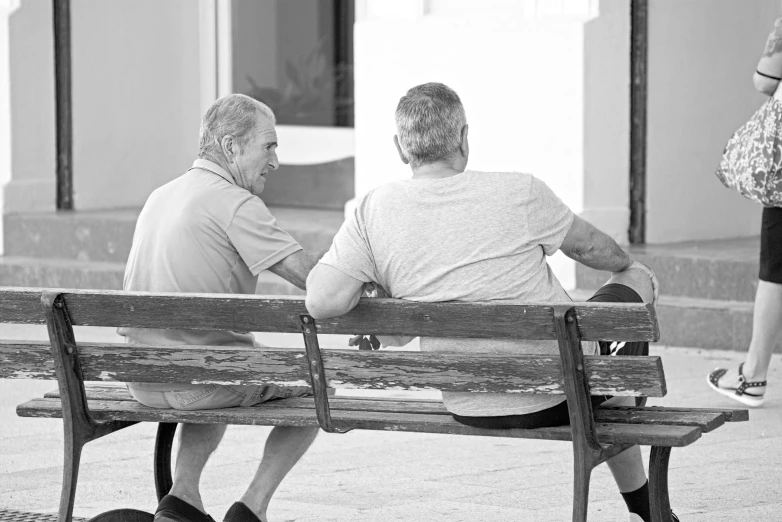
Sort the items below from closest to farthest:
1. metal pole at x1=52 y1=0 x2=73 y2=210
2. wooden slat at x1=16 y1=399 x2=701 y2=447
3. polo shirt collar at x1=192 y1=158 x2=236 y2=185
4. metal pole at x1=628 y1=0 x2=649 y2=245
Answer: wooden slat at x1=16 y1=399 x2=701 y2=447
polo shirt collar at x1=192 y1=158 x2=236 y2=185
metal pole at x1=628 y1=0 x2=649 y2=245
metal pole at x1=52 y1=0 x2=73 y2=210

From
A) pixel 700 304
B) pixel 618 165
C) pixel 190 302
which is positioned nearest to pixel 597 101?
pixel 618 165

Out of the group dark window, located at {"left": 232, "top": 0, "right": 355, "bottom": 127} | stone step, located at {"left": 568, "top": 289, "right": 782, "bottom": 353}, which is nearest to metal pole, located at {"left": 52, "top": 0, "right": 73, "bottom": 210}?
dark window, located at {"left": 232, "top": 0, "right": 355, "bottom": 127}

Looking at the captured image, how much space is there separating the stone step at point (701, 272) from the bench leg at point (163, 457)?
4.22 meters

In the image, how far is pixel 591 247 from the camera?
417cm

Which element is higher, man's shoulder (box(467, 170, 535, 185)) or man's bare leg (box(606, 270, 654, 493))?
man's shoulder (box(467, 170, 535, 185))

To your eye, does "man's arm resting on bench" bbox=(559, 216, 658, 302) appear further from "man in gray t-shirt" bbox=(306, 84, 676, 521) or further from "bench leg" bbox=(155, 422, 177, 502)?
"bench leg" bbox=(155, 422, 177, 502)

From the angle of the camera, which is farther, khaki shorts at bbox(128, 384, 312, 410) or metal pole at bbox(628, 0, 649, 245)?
metal pole at bbox(628, 0, 649, 245)

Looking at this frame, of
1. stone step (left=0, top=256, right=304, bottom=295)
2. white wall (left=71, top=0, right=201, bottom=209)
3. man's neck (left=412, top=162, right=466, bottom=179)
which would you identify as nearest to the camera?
man's neck (left=412, top=162, right=466, bottom=179)

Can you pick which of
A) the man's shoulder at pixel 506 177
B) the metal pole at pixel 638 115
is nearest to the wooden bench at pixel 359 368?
the man's shoulder at pixel 506 177

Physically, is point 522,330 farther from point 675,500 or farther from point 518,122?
point 518,122

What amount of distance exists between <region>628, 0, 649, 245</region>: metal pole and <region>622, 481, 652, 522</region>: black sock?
4715 mm

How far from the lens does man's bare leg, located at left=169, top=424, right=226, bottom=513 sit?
435 cm

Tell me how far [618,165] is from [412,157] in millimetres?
4917

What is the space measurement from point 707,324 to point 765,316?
1536 mm
